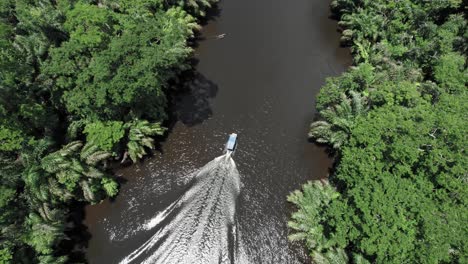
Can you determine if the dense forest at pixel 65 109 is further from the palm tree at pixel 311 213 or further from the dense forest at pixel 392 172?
the dense forest at pixel 392 172

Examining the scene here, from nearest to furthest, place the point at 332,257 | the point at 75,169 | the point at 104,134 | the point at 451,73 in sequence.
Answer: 1. the point at 332,257
2. the point at 75,169
3. the point at 104,134
4. the point at 451,73

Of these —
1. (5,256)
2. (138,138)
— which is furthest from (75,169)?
(5,256)

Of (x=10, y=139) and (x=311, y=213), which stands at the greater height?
(x=10, y=139)

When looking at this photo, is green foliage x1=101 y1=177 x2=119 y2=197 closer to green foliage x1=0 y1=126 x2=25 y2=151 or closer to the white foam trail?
the white foam trail

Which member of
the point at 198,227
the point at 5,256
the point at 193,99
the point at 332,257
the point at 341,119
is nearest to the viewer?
the point at 5,256

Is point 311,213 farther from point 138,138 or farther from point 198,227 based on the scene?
point 138,138

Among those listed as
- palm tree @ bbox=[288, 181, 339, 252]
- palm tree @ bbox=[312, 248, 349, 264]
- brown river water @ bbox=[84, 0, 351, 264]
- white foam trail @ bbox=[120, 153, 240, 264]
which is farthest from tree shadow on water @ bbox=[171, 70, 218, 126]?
palm tree @ bbox=[312, 248, 349, 264]

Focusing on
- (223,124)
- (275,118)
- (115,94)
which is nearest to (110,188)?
(115,94)
